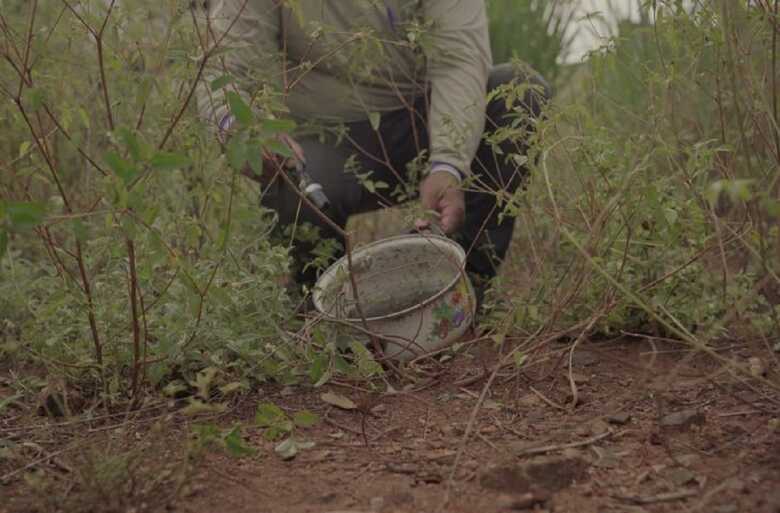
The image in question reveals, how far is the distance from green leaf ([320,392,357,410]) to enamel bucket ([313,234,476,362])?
0.46 ft

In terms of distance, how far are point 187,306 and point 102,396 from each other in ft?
0.89

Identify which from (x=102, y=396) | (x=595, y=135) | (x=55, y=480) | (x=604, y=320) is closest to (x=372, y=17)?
(x=595, y=135)

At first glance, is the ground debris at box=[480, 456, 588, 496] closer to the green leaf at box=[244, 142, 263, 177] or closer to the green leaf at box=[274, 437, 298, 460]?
the green leaf at box=[274, 437, 298, 460]

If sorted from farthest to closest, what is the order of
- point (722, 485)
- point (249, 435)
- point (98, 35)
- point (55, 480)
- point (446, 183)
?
1. point (446, 183)
2. point (249, 435)
3. point (98, 35)
4. point (55, 480)
5. point (722, 485)

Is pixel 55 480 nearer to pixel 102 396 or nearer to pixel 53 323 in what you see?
pixel 102 396

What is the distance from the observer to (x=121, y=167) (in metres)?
1.36

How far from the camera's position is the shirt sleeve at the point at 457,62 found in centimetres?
257

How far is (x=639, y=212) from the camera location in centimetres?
189

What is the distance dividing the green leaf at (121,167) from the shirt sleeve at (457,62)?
1.24m

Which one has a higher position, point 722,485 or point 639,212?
point 639,212

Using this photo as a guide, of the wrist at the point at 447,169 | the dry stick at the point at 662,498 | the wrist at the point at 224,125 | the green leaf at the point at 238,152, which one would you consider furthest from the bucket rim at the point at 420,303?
the dry stick at the point at 662,498

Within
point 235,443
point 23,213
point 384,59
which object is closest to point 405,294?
point 384,59

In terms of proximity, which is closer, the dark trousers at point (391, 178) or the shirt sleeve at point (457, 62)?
the shirt sleeve at point (457, 62)

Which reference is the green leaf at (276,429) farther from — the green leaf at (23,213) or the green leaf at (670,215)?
the green leaf at (670,215)
